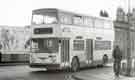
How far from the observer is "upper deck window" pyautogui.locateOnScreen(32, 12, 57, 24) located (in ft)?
65.6

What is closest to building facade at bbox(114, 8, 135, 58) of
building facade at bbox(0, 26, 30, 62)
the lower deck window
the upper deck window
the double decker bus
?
building facade at bbox(0, 26, 30, 62)

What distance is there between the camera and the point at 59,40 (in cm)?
2002

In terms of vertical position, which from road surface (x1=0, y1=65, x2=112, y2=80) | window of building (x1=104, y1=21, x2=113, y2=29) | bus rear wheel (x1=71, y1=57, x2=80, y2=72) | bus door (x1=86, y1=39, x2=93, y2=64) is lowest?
road surface (x1=0, y1=65, x2=112, y2=80)

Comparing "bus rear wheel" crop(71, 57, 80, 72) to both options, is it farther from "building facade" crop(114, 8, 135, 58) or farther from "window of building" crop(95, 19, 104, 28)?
"building facade" crop(114, 8, 135, 58)

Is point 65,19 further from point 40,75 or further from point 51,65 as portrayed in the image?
point 40,75

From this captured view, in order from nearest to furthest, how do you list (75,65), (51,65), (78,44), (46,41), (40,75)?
1. (40,75)
2. (51,65)
3. (46,41)
4. (75,65)
5. (78,44)

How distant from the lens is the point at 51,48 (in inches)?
790

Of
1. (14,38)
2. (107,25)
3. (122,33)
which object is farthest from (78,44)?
(122,33)

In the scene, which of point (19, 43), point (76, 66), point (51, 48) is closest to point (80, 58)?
point (76, 66)

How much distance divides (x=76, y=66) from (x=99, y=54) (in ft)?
12.8

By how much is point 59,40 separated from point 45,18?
63.5 inches

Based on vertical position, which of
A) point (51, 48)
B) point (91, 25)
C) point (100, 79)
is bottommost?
point (100, 79)

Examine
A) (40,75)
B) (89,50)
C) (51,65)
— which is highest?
(89,50)

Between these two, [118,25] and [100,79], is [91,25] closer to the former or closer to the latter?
[100,79]
